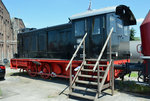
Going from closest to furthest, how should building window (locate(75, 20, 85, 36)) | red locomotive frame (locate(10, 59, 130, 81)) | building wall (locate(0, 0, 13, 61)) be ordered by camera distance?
building window (locate(75, 20, 85, 36)) < red locomotive frame (locate(10, 59, 130, 81)) < building wall (locate(0, 0, 13, 61))

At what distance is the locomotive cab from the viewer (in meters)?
6.50

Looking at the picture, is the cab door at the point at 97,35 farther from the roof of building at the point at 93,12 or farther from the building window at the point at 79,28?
the building window at the point at 79,28

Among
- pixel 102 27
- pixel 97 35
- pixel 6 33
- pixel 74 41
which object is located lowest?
pixel 74 41

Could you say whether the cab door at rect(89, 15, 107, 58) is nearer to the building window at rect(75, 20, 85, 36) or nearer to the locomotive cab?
the locomotive cab

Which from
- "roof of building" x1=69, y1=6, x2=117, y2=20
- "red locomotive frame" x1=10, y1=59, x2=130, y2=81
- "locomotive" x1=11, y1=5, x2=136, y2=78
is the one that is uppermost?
"roof of building" x1=69, y1=6, x2=117, y2=20

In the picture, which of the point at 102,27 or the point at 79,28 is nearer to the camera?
the point at 102,27

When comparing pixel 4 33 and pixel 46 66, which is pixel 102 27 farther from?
pixel 4 33

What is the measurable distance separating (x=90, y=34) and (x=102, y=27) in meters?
0.69

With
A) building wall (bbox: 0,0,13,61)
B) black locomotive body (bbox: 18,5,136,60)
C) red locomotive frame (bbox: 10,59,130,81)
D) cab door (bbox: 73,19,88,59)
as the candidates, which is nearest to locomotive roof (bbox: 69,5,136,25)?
black locomotive body (bbox: 18,5,136,60)

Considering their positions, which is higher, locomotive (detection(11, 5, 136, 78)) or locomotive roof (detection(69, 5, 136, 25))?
locomotive roof (detection(69, 5, 136, 25))

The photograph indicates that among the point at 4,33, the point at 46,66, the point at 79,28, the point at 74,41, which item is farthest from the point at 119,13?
the point at 4,33

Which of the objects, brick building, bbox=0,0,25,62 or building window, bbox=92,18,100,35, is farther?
brick building, bbox=0,0,25,62

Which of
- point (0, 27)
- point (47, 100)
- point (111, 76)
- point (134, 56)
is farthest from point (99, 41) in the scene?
point (0, 27)

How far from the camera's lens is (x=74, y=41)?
7562mm
